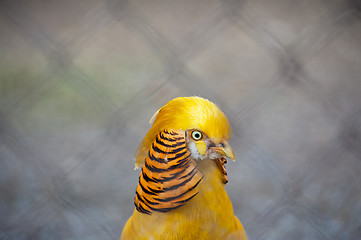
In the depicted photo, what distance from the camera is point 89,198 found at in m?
1.56

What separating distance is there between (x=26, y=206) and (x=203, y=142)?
894 millimetres

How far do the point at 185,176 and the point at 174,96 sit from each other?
2.90ft

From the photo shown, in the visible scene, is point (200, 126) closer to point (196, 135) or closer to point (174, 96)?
point (196, 135)

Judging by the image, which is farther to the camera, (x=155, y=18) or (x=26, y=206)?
(x=155, y=18)

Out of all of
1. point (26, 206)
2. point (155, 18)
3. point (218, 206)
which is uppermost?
point (155, 18)

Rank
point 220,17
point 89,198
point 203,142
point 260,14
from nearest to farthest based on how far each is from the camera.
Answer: point 203,142, point 220,17, point 89,198, point 260,14

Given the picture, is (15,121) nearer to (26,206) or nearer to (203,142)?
(26,206)

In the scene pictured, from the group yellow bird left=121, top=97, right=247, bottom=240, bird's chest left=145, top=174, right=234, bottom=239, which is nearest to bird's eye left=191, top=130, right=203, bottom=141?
yellow bird left=121, top=97, right=247, bottom=240

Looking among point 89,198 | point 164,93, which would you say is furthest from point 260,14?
point 89,198

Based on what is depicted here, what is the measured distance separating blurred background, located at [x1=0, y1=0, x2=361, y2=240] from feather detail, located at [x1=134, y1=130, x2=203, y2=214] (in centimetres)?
58

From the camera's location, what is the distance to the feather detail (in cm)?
86

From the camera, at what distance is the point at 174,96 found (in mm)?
1720

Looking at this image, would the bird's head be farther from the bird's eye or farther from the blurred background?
the blurred background

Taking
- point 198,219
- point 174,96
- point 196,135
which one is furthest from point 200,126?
point 174,96
